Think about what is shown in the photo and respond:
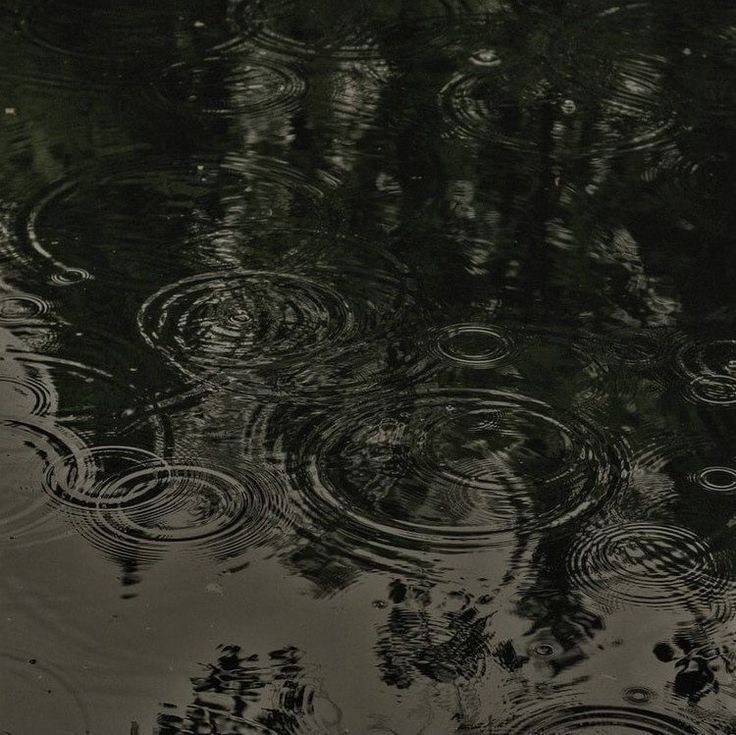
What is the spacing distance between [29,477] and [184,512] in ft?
1.09

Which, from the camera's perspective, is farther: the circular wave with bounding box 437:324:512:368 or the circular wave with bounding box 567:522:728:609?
the circular wave with bounding box 437:324:512:368

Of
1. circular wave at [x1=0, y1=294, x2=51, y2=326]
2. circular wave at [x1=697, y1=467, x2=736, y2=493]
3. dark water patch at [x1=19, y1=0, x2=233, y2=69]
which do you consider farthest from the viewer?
dark water patch at [x1=19, y1=0, x2=233, y2=69]

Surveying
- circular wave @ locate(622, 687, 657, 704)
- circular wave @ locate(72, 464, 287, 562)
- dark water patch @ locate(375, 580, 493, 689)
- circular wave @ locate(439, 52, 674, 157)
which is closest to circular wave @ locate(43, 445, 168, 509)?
circular wave @ locate(72, 464, 287, 562)

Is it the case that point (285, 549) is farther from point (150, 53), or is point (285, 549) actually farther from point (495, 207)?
point (150, 53)

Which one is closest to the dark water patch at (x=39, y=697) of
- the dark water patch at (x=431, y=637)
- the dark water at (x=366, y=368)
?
the dark water at (x=366, y=368)

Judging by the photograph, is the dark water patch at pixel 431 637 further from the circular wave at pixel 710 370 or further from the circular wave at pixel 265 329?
the circular wave at pixel 710 370

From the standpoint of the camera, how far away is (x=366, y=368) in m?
3.14

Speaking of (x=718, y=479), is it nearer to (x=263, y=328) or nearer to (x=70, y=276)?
(x=263, y=328)

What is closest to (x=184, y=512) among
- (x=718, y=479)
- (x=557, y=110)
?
(x=718, y=479)

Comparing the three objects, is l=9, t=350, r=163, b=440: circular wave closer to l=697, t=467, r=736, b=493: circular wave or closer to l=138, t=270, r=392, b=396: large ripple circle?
l=138, t=270, r=392, b=396: large ripple circle

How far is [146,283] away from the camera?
339cm

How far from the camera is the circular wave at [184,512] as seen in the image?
2.65 metres

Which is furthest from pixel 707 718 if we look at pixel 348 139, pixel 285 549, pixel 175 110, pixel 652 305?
pixel 175 110

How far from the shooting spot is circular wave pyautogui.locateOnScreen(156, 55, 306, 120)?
163 inches
